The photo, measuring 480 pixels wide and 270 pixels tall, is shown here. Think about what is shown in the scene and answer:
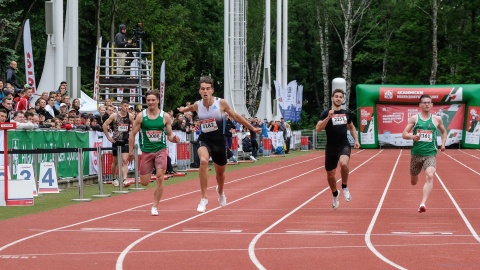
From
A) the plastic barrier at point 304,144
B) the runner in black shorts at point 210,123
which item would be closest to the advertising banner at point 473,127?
the plastic barrier at point 304,144

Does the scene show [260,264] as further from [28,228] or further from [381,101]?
[381,101]

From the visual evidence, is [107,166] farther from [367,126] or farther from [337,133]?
[367,126]

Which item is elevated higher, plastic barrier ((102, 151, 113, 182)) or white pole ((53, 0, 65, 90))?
white pole ((53, 0, 65, 90))

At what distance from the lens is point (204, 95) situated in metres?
16.6

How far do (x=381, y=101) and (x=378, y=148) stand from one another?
312 cm

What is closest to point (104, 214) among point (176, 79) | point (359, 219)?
point (359, 219)

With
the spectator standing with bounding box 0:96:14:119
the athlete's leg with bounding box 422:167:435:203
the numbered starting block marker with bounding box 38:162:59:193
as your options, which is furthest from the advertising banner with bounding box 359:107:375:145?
the athlete's leg with bounding box 422:167:435:203

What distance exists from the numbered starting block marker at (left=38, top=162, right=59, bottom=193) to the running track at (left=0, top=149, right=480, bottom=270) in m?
1.54

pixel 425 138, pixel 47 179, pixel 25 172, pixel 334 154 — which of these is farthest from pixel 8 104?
pixel 425 138

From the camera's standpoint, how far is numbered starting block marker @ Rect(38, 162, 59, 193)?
2223cm

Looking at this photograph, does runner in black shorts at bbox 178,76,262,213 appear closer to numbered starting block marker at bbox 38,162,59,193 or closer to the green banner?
the green banner

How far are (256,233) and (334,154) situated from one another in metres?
4.26

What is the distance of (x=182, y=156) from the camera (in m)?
33.4

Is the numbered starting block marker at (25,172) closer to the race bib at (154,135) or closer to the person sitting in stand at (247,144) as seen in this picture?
the race bib at (154,135)
